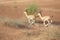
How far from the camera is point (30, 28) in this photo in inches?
59.6

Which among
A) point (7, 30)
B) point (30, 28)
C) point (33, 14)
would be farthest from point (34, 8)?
point (7, 30)

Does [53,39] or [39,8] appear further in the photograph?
[39,8]

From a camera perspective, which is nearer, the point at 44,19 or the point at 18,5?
the point at 44,19

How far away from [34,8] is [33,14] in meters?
0.05

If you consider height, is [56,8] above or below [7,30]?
above

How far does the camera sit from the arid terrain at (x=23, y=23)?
4.82 feet

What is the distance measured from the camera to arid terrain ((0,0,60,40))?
147 centimetres

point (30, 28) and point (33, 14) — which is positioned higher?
point (33, 14)

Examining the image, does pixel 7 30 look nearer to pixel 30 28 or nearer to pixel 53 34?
pixel 30 28

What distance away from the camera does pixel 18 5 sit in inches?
63.4

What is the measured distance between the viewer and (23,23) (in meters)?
1.54

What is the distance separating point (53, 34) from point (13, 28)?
302mm

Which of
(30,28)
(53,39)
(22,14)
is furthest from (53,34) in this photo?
(22,14)

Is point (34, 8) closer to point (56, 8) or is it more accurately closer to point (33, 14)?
point (33, 14)
